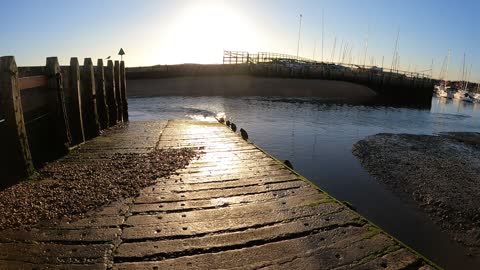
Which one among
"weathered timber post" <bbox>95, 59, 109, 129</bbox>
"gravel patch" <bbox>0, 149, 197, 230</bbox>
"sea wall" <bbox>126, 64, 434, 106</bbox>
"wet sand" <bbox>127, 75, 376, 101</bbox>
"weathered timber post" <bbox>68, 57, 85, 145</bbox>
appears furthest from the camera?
"sea wall" <bbox>126, 64, 434, 106</bbox>

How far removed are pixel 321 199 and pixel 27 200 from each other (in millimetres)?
4720

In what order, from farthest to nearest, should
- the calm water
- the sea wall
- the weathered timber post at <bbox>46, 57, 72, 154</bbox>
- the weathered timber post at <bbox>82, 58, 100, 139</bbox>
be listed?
the sea wall < the weathered timber post at <bbox>82, 58, 100, 139</bbox> < the weathered timber post at <bbox>46, 57, 72, 154</bbox> < the calm water

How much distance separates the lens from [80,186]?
6.14 meters

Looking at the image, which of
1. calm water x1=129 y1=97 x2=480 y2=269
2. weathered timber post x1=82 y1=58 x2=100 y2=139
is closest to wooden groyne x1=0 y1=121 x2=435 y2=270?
calm water x1=129 y1=97 x2=480 y2=269

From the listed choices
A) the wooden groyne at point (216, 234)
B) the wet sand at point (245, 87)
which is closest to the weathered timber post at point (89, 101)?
the wooden groyne at point (216, 234)

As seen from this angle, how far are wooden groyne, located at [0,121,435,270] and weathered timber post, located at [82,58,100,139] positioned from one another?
555 centimetres

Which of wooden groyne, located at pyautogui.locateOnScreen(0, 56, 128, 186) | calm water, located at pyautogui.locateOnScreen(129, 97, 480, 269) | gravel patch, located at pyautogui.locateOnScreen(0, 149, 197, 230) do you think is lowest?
calm water, located at pyautogui.locateOnScreen(129, 97, 480, 269)

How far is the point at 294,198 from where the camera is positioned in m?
5.75

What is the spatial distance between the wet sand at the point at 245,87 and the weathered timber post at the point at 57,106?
35.5 metres

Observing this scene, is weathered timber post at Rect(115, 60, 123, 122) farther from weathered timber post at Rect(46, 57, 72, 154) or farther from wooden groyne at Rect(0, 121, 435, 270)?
wooden groyne at Rect(0, 121, 435, 270)

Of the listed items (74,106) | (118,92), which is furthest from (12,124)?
(118,92)

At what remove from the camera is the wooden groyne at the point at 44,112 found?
21.2ft

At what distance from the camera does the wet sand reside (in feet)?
159

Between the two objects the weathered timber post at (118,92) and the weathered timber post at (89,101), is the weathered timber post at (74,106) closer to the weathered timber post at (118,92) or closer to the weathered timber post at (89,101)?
the weathered timber post at (89,101)
